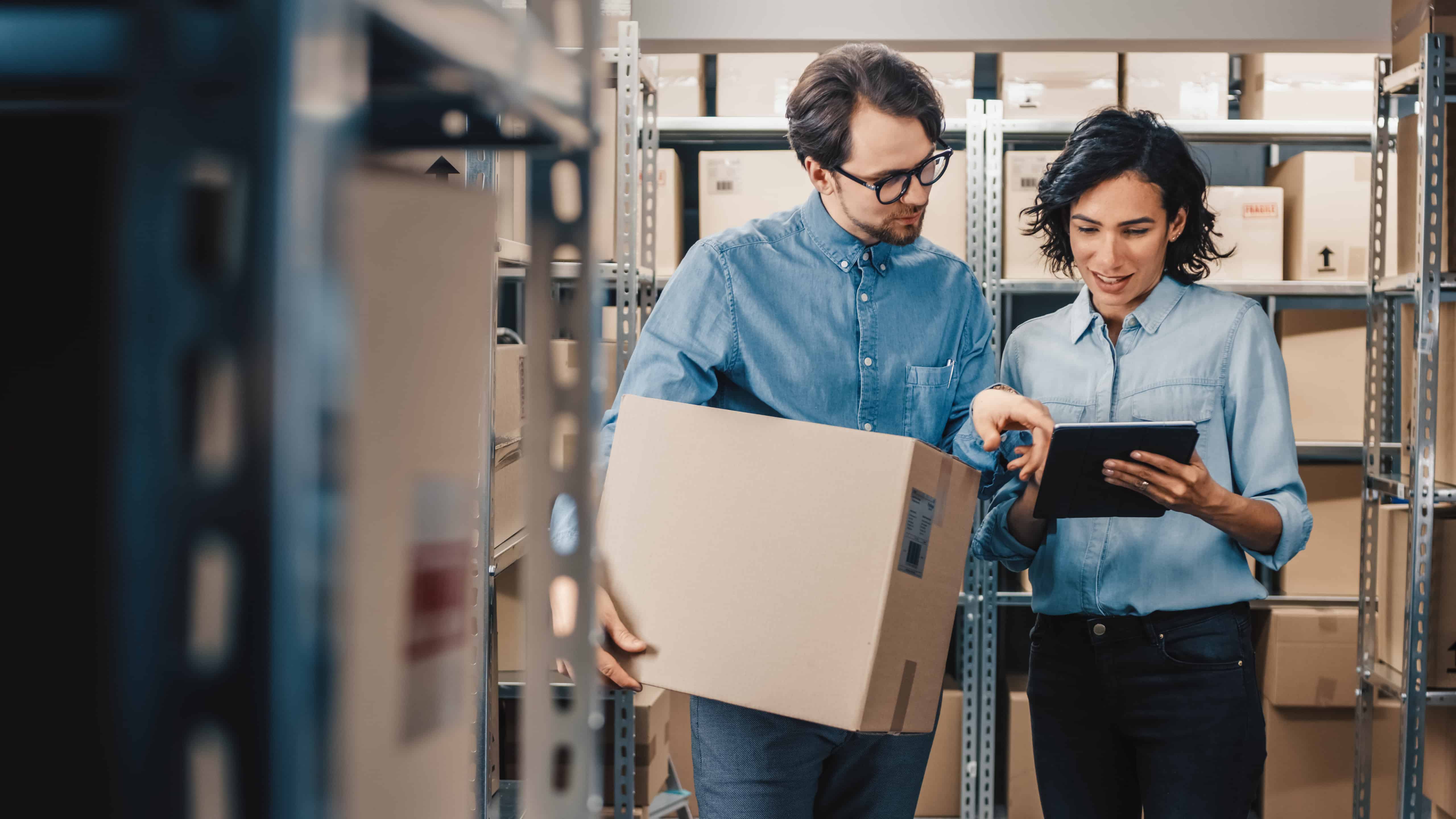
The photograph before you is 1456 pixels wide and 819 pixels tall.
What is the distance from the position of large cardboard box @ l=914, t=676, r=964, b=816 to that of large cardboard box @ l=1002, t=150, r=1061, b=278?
1137mm

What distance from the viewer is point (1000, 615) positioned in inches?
125

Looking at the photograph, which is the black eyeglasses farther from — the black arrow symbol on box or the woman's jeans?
the black arrow symbol on box

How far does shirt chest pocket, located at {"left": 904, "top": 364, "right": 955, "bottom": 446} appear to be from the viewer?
1.23 metres

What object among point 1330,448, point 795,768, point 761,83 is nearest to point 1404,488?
point 1330,448

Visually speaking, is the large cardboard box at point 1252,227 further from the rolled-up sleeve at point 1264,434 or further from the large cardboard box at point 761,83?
the rolled-up sleeve at point 1264,434

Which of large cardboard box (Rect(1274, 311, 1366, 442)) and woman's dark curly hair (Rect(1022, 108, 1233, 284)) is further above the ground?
woman's dark curly hair (Rect(1022, 108, 1233, 284))

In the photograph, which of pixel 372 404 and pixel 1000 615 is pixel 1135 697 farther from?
pixel 1000 615

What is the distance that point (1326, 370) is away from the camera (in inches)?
102

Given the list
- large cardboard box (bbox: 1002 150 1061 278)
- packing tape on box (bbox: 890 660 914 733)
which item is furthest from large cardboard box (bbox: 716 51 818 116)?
packing tape on box (bbox: 890 660 914 733)

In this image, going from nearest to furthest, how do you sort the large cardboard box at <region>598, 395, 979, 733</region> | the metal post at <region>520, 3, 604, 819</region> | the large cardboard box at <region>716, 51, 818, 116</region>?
the metal post at <region>520, 3, 604, 819</region> < the large cardboard box at <region>598, 395, 979, 733</region> < the large cardboard box at <region>716, 51, 818, 116</region>

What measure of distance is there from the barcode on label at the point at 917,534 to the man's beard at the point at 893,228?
0.37 meters

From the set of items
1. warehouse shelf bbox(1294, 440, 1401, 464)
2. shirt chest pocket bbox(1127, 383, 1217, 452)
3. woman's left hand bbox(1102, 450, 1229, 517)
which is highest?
shirt chest pocket bbox(1127, 383, 1217, 452)

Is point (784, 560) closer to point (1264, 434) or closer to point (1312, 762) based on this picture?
point (1264, 434)

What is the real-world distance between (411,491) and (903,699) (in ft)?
2.50
